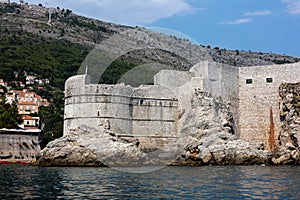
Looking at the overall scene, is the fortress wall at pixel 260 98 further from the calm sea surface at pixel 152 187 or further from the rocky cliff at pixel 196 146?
the calm sea surface at pixel 152 187

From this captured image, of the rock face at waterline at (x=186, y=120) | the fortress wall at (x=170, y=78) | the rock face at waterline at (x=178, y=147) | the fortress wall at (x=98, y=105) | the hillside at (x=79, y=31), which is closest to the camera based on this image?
the rock face at waterline at (x=178, y=147)

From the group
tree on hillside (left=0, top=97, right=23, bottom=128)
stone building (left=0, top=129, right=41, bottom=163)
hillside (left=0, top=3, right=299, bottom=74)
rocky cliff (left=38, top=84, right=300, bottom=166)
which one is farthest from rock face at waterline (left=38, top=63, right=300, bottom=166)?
hillside (left=0, top=3, right=299, bottom=74)

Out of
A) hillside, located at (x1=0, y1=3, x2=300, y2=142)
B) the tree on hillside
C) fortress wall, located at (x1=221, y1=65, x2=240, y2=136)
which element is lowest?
the tree on hillside

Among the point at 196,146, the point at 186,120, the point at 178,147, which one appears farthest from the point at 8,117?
the point at 196,146

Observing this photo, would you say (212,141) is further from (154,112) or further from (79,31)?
(79,31)

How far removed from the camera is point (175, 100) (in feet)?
113

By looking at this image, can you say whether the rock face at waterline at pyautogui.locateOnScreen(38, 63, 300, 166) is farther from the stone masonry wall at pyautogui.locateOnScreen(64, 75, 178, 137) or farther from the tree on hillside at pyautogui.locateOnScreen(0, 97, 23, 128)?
the tree on hillside at pyautogui.locateOnScreen(0, 97, 23, 128)

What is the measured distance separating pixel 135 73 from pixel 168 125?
1807 centimetres

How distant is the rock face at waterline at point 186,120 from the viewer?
29500mm

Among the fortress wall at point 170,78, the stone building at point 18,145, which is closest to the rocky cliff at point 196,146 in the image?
the fortress wall at point 170,78

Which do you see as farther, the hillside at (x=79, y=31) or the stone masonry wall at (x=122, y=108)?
the hillside at (x=79, y=31)

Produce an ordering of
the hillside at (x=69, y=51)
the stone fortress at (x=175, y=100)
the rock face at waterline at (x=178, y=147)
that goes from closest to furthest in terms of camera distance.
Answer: the rock face at waterline at (x=178, y=147)
the stone fortress at (x=175, y=100)
the hillside at (x=69, y=51)

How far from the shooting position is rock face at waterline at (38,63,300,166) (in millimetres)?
29500

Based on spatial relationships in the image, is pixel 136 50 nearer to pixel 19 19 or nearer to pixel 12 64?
pixel 12 64
